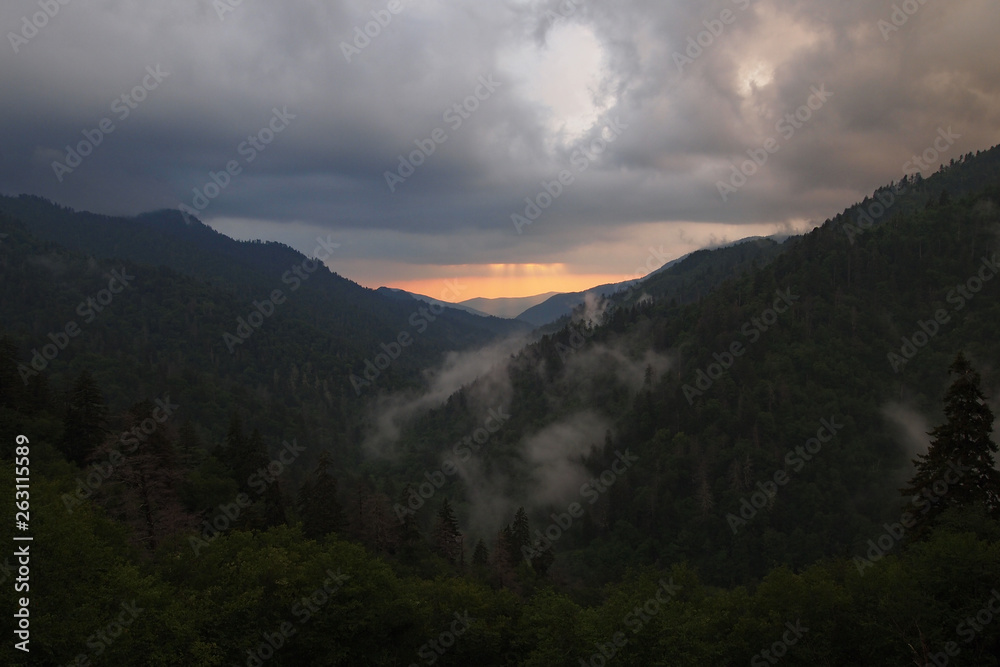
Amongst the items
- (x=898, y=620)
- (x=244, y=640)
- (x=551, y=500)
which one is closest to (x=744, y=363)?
(x=551, y=500)

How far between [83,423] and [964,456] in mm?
71213

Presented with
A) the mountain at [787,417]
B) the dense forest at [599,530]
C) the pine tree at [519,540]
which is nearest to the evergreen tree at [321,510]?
the dense forest at [599,530]

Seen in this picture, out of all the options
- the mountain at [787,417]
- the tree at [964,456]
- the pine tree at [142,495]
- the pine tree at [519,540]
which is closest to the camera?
the tree at [964,456]

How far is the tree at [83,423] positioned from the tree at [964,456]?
6708 centimetres

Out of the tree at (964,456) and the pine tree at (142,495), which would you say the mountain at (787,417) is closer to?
the pine tree at (142,495)

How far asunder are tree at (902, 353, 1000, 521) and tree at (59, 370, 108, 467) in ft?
220

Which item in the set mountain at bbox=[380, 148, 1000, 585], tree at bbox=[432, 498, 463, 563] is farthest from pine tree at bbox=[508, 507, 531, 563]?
mountain at bbox=[380, 148, 1000, 585]

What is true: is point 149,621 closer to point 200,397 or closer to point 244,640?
point 244,640

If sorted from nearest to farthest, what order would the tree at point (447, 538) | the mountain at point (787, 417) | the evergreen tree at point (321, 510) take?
the evergreen tree at point (321, 510) → the tree at point (447, 538) → the mountain at point (787, 417)

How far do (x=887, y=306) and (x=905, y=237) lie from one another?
2864cm

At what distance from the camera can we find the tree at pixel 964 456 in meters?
33.4

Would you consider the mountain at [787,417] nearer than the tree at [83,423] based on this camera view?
No

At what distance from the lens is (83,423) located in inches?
2265

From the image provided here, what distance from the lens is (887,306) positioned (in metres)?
186
